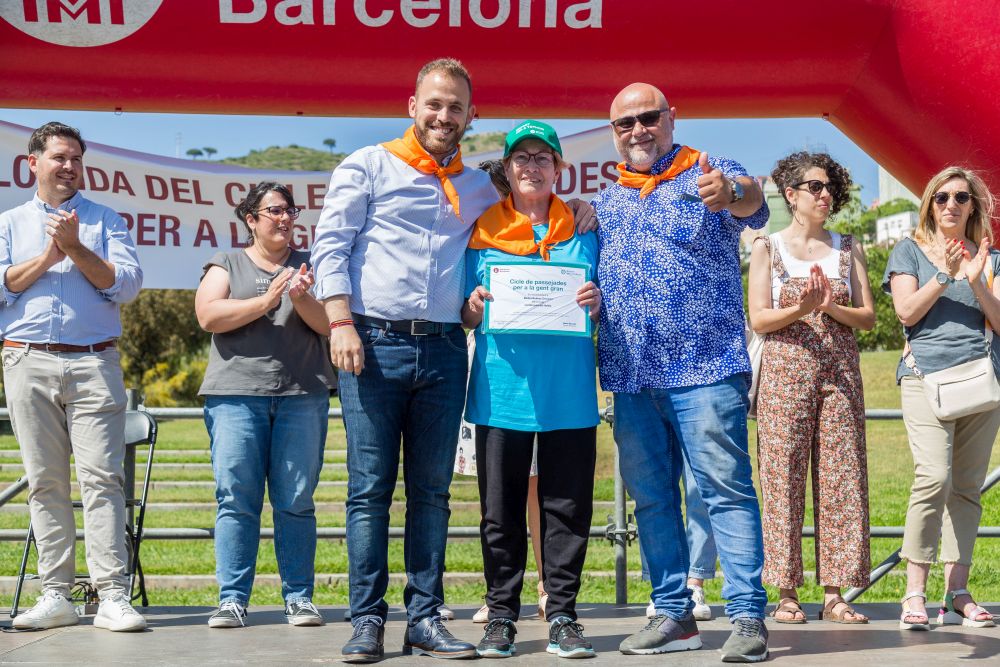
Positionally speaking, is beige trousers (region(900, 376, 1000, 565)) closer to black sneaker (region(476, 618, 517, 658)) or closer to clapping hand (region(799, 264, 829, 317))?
clapping hand (region(799, 264, 829, 317))

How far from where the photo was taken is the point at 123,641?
4.05 meters

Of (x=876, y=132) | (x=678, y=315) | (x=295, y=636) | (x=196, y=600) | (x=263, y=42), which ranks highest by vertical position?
(x=263, y=42)

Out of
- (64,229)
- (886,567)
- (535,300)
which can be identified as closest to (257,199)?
(64,229)

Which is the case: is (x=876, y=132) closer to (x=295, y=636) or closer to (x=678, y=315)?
(x=678, y=315)

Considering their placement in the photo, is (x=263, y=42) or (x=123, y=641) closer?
(x=123, y=641)

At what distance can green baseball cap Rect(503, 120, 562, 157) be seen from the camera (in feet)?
12.4

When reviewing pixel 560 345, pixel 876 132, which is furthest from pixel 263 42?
pixel 876 132

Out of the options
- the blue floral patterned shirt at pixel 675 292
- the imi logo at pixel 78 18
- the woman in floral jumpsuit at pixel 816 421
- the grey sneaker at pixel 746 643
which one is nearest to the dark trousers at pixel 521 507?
the blue floral patterned shirt at pixel 675 292

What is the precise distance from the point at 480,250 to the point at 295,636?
1.67m

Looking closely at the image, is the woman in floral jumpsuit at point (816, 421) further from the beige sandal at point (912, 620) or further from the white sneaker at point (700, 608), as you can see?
the white sneaker at point (700, 608)

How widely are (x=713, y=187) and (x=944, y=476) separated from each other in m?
1.79

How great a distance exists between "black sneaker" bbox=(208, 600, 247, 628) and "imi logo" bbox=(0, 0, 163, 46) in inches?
97.1

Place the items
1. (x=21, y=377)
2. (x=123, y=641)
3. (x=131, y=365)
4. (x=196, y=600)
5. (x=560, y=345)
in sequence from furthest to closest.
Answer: (x=131, y=365), (x=196, y=600), (x=21, y=377), (x=123, y=641), (x=560, y=345)

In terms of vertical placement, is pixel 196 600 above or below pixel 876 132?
below
